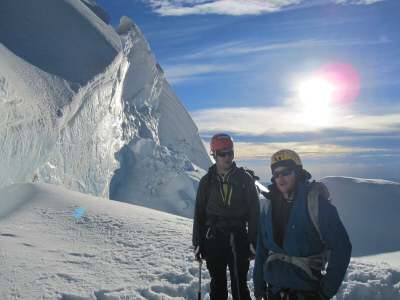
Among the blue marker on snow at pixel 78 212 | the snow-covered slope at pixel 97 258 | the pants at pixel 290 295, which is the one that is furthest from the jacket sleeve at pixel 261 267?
the blue marker on snow at pixel 78 212

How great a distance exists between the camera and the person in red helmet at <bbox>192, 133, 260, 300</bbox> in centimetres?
254

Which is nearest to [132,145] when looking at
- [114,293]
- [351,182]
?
[114,293]

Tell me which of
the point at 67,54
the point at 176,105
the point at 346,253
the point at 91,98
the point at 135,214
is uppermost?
the point at 176,105

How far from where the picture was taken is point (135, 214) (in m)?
4.95

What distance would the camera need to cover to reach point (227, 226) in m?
2.58

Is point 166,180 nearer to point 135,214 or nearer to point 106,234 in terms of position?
point 135,214

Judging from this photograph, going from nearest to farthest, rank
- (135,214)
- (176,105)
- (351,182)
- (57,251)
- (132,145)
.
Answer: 1. (57,251)
2. (135,214)
3. (132,145)
4. (351,182)
5. (176,105)

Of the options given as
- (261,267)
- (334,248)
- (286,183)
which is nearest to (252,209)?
(261,267)

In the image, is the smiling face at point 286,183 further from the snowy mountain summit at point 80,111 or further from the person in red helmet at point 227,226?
the snowy mountain summit at point 80,111

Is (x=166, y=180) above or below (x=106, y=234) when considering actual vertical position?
above

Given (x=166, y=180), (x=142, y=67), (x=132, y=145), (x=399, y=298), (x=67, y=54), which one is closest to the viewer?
(x=399, y=298)

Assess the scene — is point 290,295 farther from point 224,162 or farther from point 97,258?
point 97,258

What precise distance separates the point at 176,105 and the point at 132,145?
20.5ft

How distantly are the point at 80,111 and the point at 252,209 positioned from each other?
5.63 metres
